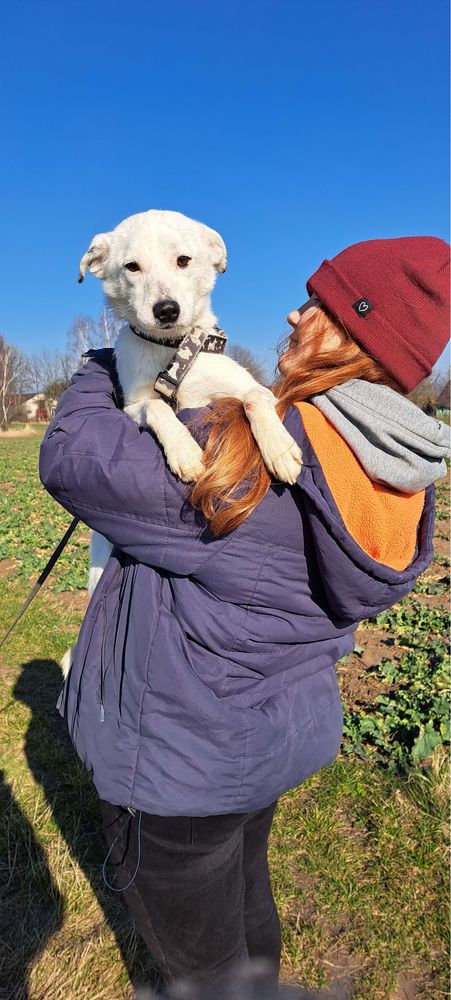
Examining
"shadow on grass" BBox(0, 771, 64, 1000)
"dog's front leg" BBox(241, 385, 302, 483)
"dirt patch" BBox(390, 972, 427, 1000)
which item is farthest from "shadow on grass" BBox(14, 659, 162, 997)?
"dog's front leg" BBox(241, 385, 302, 483)

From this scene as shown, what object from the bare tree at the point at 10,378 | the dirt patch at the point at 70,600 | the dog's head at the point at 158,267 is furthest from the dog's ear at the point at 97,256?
the bare tree at the point at 10,378

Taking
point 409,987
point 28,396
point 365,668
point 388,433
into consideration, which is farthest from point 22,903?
point 28,396

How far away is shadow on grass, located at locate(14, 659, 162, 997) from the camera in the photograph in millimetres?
2970

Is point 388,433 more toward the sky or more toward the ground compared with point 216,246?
more toward the ground

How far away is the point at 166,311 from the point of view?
294 centimetres

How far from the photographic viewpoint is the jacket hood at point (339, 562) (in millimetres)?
1668

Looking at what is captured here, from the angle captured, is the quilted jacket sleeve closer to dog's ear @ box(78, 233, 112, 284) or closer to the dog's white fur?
the dog's white fur

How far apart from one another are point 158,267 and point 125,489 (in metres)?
1.91

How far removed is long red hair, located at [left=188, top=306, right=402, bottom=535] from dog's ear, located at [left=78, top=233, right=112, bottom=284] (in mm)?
1822

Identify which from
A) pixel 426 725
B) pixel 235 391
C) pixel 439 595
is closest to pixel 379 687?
pixel 426 725

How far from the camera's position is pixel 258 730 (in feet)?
6.17

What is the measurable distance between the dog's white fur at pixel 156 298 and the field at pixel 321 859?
5.67 ft

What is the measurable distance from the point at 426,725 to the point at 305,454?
132 inches

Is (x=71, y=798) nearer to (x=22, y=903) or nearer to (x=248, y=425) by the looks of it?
(x=22, y=903)
